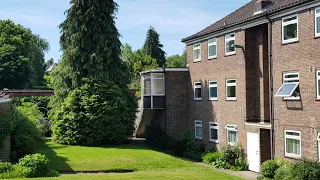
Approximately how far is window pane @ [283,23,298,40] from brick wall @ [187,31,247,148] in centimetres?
379

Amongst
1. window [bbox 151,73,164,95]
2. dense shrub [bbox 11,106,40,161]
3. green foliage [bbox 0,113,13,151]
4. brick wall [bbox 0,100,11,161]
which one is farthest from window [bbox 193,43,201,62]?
green foliage [bbox 0,113,13,151]

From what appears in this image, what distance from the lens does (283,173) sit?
18203 millimetres

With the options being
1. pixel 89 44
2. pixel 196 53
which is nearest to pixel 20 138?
pixel 89 44

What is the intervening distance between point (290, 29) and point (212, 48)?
8.09 metres

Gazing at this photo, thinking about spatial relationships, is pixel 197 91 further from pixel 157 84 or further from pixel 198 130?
pixel 157 84

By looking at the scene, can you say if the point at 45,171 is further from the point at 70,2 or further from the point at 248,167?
the point at 70,2

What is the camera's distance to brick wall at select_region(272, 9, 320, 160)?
1889 centimetres

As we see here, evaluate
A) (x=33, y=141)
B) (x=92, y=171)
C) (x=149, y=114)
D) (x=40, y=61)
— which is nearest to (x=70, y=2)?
(x=149, y=114)

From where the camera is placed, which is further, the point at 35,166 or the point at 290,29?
the point at 290,29

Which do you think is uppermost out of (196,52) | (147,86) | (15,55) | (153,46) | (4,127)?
(153,46)

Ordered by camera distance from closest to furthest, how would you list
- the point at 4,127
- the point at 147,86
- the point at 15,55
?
the point at 4,127 → the point at 147,86 → the point at 15,55

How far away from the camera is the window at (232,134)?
25500mm

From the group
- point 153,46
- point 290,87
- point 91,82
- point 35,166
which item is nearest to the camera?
point 35,166

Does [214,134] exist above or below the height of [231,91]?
below
